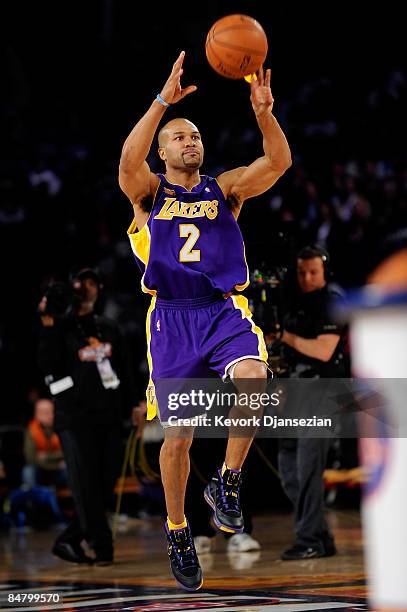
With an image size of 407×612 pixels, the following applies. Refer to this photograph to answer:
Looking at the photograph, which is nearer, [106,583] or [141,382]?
[106,583]

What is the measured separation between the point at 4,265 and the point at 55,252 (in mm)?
Answer: 648

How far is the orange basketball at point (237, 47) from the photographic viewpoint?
5.10 m

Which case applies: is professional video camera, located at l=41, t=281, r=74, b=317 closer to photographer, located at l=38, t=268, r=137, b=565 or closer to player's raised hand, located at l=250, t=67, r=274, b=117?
photographer, located at l=38, t=268, r=137, b=565

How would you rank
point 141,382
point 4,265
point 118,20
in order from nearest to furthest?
1. point 141,382
2. point 4,265
3. point 118,20

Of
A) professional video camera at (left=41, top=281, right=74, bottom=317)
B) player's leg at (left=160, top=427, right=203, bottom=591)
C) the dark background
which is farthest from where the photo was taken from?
the dark background

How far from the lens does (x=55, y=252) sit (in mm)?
12594

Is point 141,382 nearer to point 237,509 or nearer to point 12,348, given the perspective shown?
point 12,348

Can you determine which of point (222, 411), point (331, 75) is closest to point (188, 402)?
point (222, 411)

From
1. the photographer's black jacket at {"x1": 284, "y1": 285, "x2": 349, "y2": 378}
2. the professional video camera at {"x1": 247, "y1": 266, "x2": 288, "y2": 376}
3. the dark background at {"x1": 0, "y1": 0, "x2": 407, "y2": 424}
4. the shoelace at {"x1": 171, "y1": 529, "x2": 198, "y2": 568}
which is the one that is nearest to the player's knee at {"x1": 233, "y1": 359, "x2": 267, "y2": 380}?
the shoelace at {"x1": 171, "y1": 529, "x2": 198, "y2": 568}

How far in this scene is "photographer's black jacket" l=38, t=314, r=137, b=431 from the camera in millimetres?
7695

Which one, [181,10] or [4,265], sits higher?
[181,10]

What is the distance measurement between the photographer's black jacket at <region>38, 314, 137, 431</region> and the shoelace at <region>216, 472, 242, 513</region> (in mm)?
2763

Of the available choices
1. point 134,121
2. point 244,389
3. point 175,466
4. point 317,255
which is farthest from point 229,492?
point 134,121

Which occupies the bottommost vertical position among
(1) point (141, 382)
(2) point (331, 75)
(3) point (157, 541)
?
(3) point (157, 541)
